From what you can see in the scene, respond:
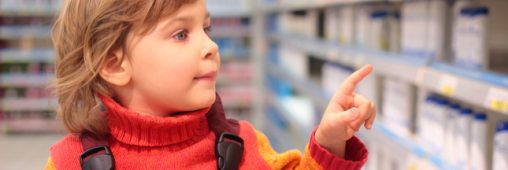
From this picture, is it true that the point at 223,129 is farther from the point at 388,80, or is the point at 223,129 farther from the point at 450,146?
the point at 388,80

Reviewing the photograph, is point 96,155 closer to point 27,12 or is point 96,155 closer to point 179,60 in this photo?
point 179,60

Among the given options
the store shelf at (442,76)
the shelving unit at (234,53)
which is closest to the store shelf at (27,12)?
the shelving unit at (234,53)

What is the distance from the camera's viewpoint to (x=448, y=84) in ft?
6.29

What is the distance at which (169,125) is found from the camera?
4.15 ft

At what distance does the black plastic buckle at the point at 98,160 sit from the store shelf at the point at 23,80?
5499 mm

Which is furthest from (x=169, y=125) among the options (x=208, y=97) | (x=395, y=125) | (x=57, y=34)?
(x=395, y=125)

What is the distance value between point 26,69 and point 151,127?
575 centimetres

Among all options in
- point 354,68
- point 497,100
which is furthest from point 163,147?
point 354,68

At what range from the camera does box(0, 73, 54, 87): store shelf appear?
6.50m

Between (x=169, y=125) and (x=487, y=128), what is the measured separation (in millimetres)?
1051

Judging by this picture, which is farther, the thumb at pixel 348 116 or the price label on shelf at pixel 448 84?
the price label on shelf at pixel 448 84

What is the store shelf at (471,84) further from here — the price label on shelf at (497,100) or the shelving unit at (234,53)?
the shelving unit at (234,53)

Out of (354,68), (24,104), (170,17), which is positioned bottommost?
(24,104)

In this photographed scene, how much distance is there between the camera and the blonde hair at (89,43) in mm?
1219
